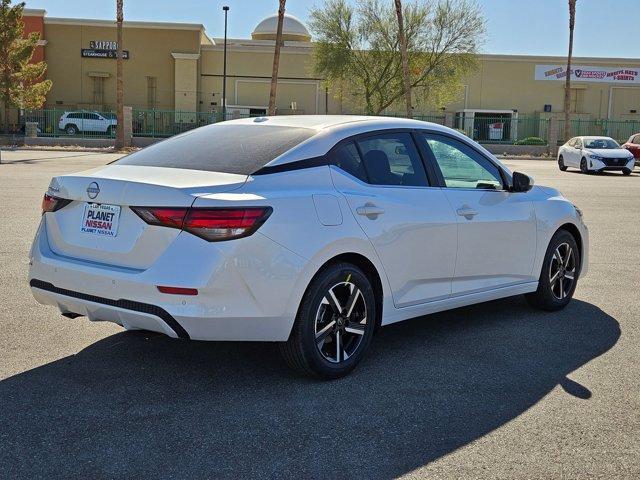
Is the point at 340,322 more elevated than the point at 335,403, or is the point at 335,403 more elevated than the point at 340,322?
the point at 340,322

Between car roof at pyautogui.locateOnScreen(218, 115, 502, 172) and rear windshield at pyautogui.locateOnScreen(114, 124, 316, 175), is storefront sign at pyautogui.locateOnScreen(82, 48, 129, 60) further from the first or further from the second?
rear windshield at pyautogui.locateOnScreen(114, 124, 316, 175)

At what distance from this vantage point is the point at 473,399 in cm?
461

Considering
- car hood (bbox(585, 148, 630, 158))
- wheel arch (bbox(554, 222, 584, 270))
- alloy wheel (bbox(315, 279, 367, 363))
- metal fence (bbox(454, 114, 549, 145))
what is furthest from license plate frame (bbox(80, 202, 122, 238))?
metal fence (bbox(454, 114, 549, 145))

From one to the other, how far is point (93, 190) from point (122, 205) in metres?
0.28

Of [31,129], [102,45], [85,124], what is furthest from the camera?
[102,45]

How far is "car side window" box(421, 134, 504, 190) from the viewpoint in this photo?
5.81 meters

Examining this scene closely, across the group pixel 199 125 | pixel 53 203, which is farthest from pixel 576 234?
pixel 199 125

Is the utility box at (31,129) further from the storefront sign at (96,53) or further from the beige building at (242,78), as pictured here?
the storefront sign at (96,53)

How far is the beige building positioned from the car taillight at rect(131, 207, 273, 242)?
50.7 m

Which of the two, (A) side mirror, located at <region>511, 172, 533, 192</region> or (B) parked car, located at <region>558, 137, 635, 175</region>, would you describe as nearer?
(A) side mirror, located at <region>511, 172, 533, 192</region>

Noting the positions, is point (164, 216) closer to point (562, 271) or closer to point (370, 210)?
point (370, 210)

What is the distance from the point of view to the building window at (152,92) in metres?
57.6

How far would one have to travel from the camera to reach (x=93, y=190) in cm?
464

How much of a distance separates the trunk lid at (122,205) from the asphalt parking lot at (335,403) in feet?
2.72
